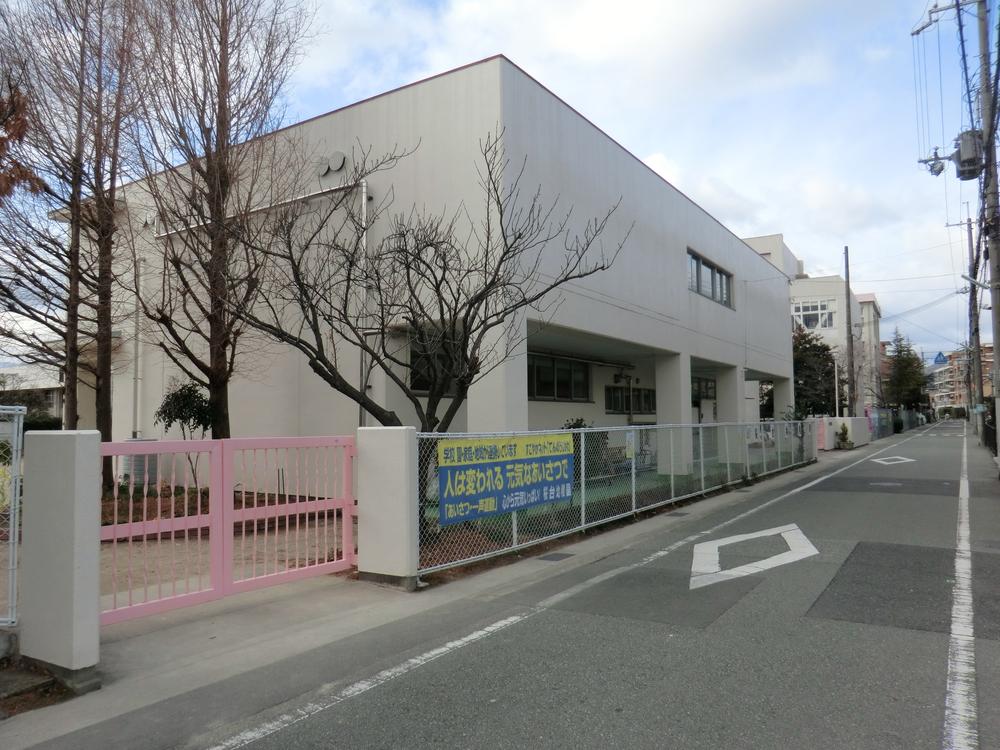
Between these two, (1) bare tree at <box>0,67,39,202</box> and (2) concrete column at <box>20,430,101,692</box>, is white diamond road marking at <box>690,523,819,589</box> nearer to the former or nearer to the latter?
(2) concrete column at <box>20,430,101,692</box>

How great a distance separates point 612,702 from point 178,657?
324cm

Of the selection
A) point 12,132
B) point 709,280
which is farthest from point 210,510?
point 709,280

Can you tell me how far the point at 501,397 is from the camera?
1155cm

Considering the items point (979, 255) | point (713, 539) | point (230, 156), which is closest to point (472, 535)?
point (713, 539)

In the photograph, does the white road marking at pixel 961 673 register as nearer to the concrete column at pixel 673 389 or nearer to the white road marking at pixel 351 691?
the white road marking at pixel 351 691

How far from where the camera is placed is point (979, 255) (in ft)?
76.6

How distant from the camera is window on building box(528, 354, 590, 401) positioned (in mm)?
17641

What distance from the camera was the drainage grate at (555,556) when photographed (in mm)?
8570

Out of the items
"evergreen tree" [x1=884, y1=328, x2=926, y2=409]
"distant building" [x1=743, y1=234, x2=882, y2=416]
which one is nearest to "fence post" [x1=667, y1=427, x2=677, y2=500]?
"distant building" [x1=743, y1=234, x2=882, y2=416]

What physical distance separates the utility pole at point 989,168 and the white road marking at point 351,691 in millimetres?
16387

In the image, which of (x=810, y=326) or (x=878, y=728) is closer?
(x=878, y=728)

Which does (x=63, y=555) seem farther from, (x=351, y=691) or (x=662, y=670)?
(x=662, y=670)

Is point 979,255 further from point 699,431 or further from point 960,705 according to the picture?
point 960,705

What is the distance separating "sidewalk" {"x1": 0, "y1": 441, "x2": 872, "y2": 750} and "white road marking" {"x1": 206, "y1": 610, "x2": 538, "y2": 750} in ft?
2.87
